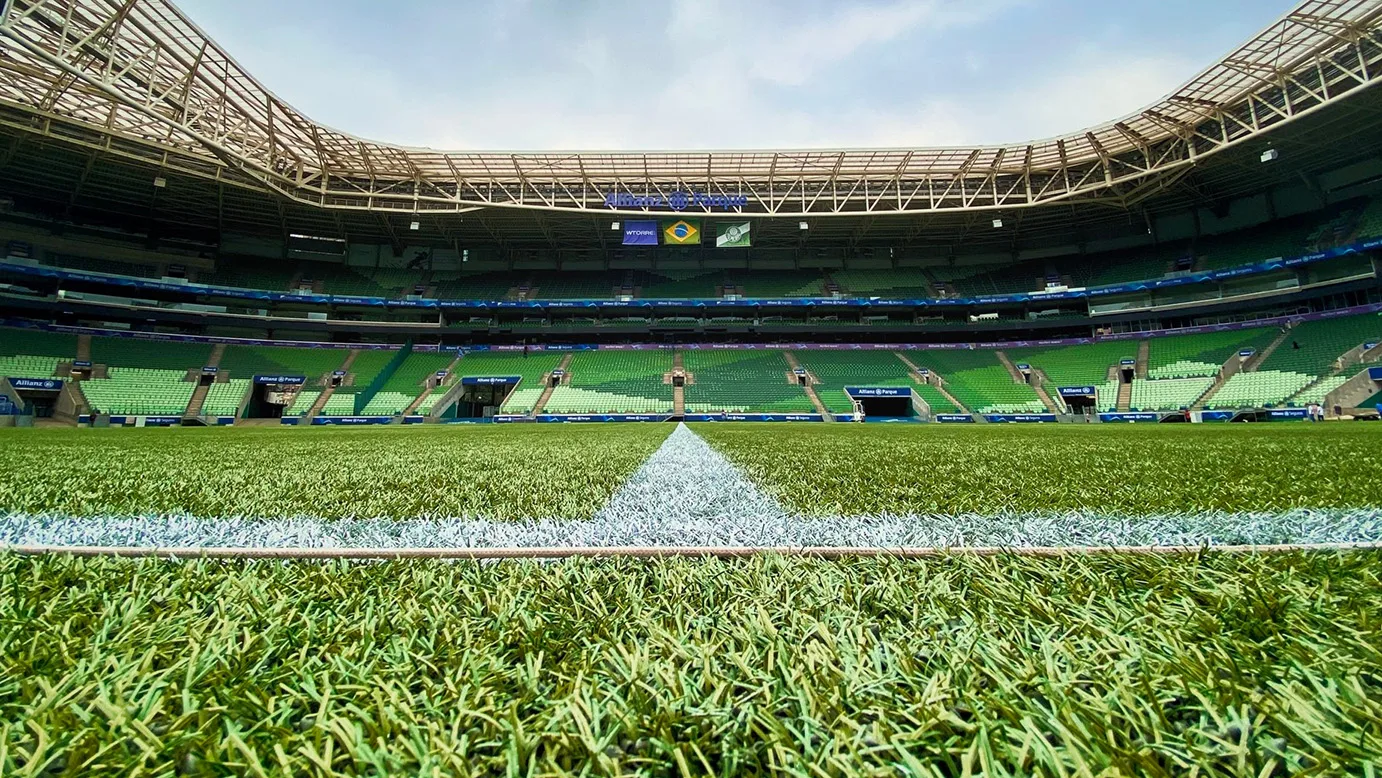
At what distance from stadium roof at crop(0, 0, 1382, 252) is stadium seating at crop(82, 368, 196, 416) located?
919 centimetres

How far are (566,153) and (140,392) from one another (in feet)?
73.6

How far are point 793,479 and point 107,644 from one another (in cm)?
344

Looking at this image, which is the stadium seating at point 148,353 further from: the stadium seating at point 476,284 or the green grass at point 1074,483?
the green grass at point 1074,483

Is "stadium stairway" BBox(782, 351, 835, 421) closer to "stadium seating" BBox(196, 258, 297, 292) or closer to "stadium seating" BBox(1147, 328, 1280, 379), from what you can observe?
"stadium seating" BBox(1147, 328, 1280, 379)

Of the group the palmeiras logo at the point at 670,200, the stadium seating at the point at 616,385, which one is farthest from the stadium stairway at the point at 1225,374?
the stadium seating at the point at 616,385

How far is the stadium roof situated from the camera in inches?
637

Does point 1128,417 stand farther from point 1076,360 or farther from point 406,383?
point 406,383

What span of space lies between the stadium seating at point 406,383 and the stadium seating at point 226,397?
224 inches

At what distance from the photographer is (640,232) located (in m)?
30.6

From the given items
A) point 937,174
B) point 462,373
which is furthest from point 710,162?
point 462,373

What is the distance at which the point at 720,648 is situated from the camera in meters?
0.84

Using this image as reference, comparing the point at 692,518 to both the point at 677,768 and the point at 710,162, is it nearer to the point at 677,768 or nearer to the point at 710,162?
the point at 677,768

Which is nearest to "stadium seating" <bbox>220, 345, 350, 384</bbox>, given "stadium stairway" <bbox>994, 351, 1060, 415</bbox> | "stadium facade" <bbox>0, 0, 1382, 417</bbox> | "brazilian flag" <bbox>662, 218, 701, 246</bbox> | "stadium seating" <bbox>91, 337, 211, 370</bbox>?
"stadium facade" <bbox>0, 0, 1382, 417</bbox>

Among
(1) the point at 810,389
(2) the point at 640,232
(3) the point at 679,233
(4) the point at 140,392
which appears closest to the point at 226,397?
(4) the point at 140,392
